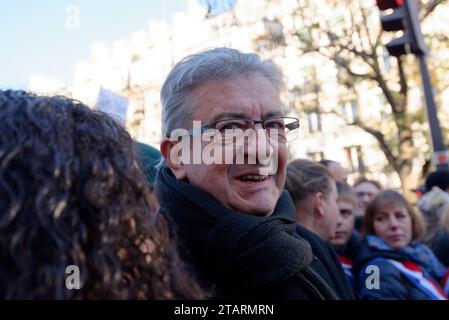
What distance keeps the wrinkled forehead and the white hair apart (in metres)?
0.02

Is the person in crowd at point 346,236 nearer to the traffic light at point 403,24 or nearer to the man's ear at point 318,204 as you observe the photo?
the man's ear at point 318,204

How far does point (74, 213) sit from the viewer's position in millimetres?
922

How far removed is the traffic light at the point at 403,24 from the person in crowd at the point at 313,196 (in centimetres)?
275

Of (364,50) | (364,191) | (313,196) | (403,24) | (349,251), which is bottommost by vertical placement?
(349,251)

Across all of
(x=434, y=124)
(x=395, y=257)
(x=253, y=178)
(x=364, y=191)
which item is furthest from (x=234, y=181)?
(x=434, y=124)

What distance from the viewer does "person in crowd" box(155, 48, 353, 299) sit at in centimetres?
149

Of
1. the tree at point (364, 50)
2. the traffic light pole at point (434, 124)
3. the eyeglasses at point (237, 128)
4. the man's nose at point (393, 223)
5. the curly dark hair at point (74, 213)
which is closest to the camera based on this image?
the curly dark hair at point (74, 213)

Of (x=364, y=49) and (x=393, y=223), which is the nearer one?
(x=393, y=223)

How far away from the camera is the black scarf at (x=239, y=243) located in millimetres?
1473

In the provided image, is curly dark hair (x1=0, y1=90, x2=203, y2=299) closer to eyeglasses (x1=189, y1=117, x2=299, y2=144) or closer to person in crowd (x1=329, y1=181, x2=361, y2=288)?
eyeglasses (x1=189, y1=117, x2=299, y2=144)

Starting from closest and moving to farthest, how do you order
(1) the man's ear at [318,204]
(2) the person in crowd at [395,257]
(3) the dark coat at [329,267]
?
(3) the dark coat at [329,267]
(2) the person in crowd at [395,257]
(1) the man's ear at [318,204]

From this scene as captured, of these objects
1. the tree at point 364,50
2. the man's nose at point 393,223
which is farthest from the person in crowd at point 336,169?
the tree at point 364,50

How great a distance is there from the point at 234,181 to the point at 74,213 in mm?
837

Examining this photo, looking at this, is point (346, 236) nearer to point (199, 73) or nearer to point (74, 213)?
point (199, 73)
